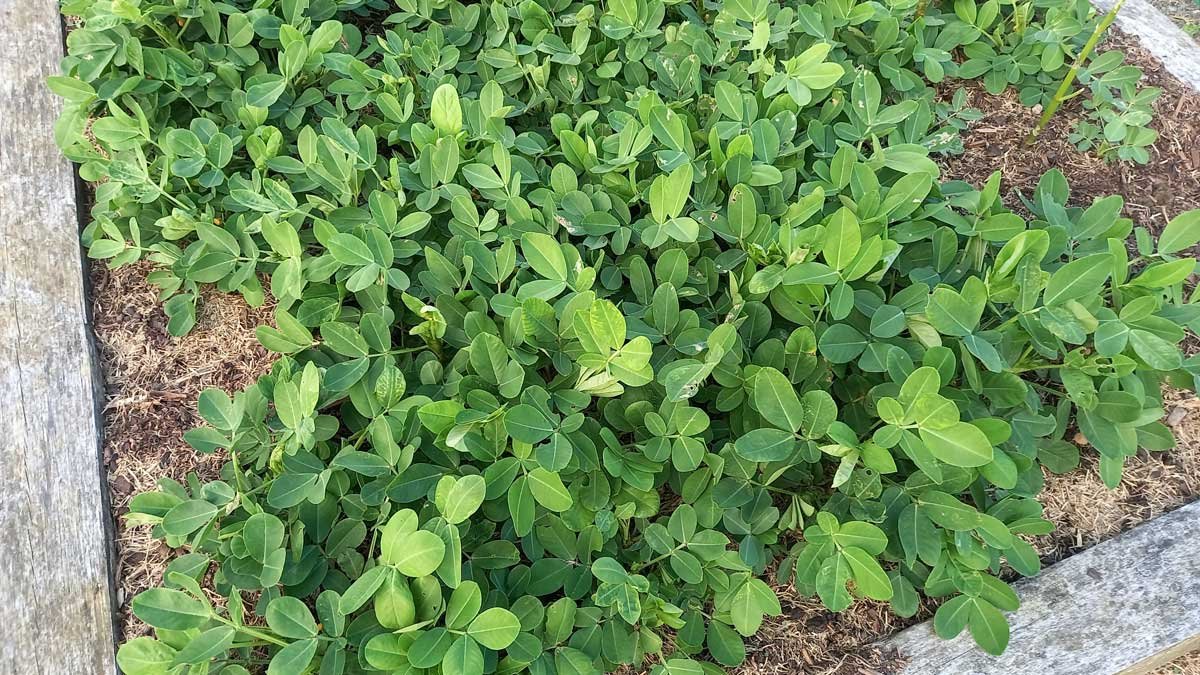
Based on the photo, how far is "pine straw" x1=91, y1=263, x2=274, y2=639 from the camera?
1.67 metres

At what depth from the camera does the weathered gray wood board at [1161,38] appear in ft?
8.08

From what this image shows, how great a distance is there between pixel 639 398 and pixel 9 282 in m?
1.53

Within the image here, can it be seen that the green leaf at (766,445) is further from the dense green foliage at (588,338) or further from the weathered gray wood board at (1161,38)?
the weathered gray wood board at (1161,38)

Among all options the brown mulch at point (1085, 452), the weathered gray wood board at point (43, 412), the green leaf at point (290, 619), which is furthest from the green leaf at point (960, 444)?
the weathered gray wood board at point (43, 412)

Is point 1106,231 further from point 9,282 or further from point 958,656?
point 9,282

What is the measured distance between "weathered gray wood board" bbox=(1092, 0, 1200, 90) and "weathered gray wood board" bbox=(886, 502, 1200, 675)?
1.54 metres

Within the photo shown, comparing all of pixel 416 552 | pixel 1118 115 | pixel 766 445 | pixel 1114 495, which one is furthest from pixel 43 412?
pixel 1118 115

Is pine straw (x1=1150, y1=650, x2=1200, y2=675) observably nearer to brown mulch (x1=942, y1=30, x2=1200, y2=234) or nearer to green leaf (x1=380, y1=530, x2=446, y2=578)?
brown mulch (x1=942, y1=30, x2=1200, y2=234)

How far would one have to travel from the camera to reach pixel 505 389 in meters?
1.45

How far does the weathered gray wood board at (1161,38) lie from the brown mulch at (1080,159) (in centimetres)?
9

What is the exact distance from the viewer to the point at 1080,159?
7.38ft

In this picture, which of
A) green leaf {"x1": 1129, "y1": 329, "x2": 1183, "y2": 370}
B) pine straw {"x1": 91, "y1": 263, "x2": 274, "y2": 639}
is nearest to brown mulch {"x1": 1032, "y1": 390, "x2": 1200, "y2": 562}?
green leaf {"x1": 1129, "y1": 329, "x2": 1183, "y2": 370}

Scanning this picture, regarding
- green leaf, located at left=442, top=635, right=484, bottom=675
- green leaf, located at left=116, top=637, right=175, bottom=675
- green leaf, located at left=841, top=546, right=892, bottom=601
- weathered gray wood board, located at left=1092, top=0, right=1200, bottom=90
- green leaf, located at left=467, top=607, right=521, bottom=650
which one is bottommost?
green leaf, located at left=116, top=637, right=175, bottom=675

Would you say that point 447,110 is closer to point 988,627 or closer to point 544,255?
point 544,255
